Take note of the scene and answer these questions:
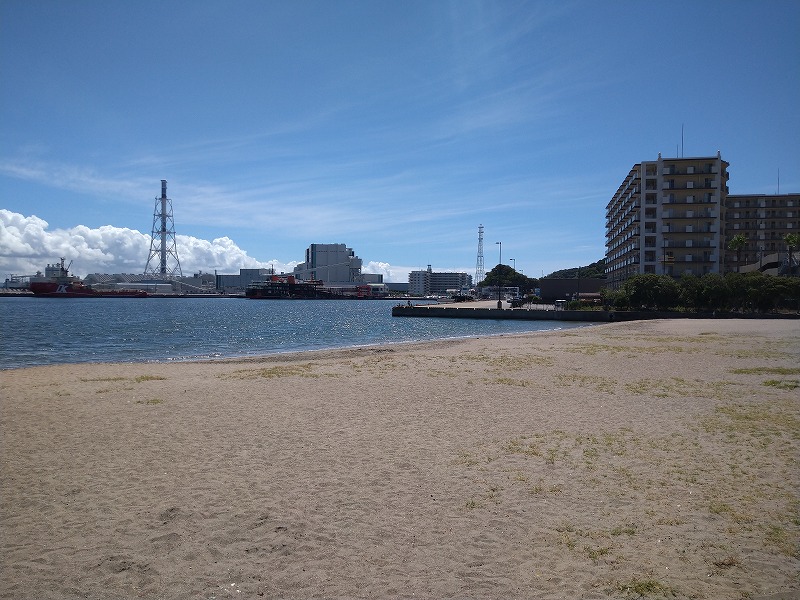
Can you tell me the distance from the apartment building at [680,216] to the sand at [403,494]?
76003mm

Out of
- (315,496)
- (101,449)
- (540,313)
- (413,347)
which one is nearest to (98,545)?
(315,496)

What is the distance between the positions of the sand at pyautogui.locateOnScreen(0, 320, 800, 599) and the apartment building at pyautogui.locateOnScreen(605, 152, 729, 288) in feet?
249

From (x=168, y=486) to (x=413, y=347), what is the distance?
2751cm

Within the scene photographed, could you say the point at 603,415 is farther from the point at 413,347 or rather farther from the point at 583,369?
the point at 413,347

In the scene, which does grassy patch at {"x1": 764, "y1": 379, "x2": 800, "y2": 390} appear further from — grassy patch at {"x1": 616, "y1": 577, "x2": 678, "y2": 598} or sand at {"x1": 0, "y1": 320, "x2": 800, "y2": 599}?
grassy patch at {"x1": 616, "y1": 577, "x2": 678, "y2": 598}

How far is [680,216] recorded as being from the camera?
84.2 m

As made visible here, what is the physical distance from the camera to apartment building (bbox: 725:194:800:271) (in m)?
102

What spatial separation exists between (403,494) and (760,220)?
118m

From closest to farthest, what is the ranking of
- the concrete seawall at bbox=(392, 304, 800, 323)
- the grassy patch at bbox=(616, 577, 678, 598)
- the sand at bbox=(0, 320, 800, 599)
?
the grassy patch at bbox=(616, 577, 678, 598)
the sand at bbox=(0, 320, 800, 599)
the concrete seawall at bbox=(392, 304, 800, 323)

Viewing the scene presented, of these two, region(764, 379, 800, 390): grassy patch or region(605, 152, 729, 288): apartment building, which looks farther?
region(605, 152, 729, 288): apartment building

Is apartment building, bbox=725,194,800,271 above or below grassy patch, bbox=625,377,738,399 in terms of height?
above

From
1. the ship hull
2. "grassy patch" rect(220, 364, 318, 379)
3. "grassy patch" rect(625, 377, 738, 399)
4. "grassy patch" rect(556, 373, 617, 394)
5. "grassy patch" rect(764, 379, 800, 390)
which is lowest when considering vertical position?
"grassy patch" rect(220, 364, 318, 379)

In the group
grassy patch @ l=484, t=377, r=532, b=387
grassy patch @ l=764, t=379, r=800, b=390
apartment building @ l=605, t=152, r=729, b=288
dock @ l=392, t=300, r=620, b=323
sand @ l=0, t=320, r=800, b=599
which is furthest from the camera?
apartment building @ l=605, t=152, r=729, b=288

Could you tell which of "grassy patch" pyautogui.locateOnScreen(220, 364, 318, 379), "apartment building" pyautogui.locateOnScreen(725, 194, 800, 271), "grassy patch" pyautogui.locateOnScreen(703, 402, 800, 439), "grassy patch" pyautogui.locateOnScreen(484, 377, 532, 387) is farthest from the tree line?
"grassy patch" pyautogui.locateOnScreen(220, 364, 318, 379)
